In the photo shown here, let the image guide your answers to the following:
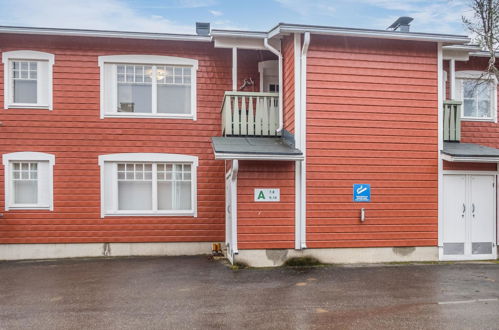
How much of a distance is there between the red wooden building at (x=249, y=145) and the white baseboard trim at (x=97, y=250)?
0.04 metres

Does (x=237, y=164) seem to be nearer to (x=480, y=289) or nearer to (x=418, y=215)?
(x=418, y=215)

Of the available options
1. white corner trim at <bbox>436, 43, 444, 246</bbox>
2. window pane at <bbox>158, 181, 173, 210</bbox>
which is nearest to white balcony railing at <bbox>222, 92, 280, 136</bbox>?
window pane at <bbox>158, 181, 173, 210</bbox>

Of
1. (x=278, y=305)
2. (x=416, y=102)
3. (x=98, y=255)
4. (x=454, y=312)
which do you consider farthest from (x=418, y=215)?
(x=98, y=255)

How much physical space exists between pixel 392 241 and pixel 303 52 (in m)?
4.83

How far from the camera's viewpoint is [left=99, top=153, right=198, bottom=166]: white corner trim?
12.7 meters

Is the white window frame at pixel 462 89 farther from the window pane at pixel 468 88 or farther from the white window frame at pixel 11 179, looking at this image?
the white window frame at pixel 11 179

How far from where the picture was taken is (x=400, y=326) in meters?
6.25

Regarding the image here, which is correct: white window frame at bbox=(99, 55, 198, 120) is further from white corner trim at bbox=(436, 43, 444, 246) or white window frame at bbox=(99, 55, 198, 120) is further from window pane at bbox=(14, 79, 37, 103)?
white corner trim at bbox=(436, 43, 444, 246)

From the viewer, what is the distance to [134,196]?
12875 mm

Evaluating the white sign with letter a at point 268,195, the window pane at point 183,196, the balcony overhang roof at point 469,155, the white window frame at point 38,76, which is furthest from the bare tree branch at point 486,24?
the white window frame at point 38,76

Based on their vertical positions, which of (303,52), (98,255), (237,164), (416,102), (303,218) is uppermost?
(303,52)

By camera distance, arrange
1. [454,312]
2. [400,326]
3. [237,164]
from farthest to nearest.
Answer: [237,164]
[454,312]
[400,326]

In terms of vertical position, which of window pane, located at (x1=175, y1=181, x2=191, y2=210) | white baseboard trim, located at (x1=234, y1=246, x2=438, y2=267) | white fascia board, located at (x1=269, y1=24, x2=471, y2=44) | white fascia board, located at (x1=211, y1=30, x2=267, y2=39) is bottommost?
white baseboard trim, located at (x1=234, y1=246, x2=438, y2=267)

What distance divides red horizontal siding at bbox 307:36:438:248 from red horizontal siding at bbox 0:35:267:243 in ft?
11.7
